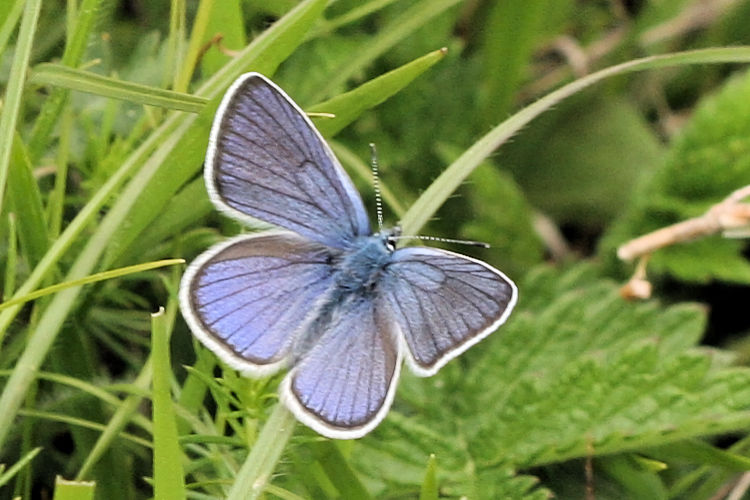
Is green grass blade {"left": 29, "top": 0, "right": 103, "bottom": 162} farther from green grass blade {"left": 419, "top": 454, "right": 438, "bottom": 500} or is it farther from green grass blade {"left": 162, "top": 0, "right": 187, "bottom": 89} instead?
green grass blade {"left": 419, "top": 454, "right": 438, "bottom": 500}

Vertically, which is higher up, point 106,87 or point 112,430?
point 106,87

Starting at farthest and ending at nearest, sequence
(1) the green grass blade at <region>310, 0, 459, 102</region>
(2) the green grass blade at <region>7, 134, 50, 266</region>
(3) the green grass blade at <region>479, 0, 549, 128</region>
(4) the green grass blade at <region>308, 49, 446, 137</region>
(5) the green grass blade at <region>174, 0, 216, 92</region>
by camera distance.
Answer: (3) the green grass blade at <region>479, 0, 549, 128</region>
(1) the green grass blade at <region>310, 0, 459, 102</region>
(5) the green grass blade at <region>174, 0, 216, 92</region>
(4) the green grass blade at <region>308, 49, 446, 137</region>
(2) the green grass blade at <region>7, 134, 50, 266</region>

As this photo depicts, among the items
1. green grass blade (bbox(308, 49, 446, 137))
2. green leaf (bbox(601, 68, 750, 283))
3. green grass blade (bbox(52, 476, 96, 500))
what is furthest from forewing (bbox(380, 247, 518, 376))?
green leaf (bbox(601, 68, 750, 283))

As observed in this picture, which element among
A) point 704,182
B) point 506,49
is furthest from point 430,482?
point 506,49

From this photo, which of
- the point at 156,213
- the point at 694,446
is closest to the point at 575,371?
the point at 694,446

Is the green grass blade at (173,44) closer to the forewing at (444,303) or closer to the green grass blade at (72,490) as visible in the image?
the forewing at (444,303)

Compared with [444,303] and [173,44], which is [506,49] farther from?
[444,303]

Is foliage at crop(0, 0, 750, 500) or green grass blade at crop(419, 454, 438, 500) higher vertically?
foliage at crop(0, 0, 750, 500)

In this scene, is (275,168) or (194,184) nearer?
(275,168)

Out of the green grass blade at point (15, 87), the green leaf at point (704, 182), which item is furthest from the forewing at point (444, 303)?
the green leaf at point (704, 182)
